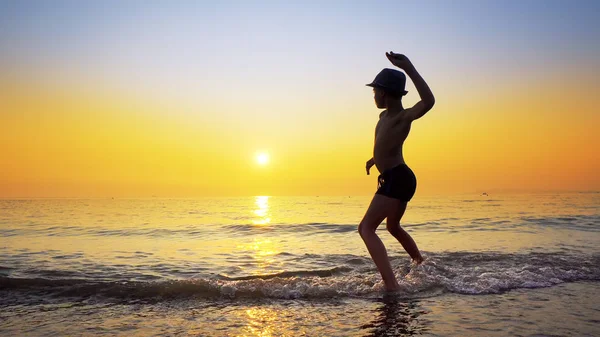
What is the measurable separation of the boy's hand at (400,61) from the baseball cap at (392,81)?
19.3 inches

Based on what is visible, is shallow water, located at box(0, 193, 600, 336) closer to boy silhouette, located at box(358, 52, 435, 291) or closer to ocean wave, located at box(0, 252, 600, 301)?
ocean wave, located at box(0, 252, 600, 301)

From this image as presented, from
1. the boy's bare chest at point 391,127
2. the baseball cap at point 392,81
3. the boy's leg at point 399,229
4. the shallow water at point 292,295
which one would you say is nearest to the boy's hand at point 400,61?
the baseball cap at point 392,81

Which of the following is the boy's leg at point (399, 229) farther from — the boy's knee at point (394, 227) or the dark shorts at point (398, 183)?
the dark shorts at point (398, 183)

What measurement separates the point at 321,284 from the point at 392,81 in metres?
2.39

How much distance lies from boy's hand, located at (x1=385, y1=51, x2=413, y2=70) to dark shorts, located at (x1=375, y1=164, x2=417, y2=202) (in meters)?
1.13

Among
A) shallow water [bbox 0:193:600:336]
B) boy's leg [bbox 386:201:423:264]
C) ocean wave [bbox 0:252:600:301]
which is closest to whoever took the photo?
shallow water [bbox 0:193:600:336]

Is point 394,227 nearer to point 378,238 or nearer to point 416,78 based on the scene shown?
point 378,238

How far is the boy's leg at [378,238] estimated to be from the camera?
4.66m

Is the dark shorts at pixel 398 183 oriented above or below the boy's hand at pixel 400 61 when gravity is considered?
below

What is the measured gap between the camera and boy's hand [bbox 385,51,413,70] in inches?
167

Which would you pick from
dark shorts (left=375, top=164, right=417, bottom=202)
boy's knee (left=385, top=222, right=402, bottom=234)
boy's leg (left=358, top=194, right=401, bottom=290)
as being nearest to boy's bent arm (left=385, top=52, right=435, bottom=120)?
dark shorts (left=375, top=164, right=417, bottom=202)

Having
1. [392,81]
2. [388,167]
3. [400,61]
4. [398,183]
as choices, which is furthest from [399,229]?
[400,61]

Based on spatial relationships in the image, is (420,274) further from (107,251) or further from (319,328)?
(107,251)

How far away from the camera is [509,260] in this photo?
706 cm
